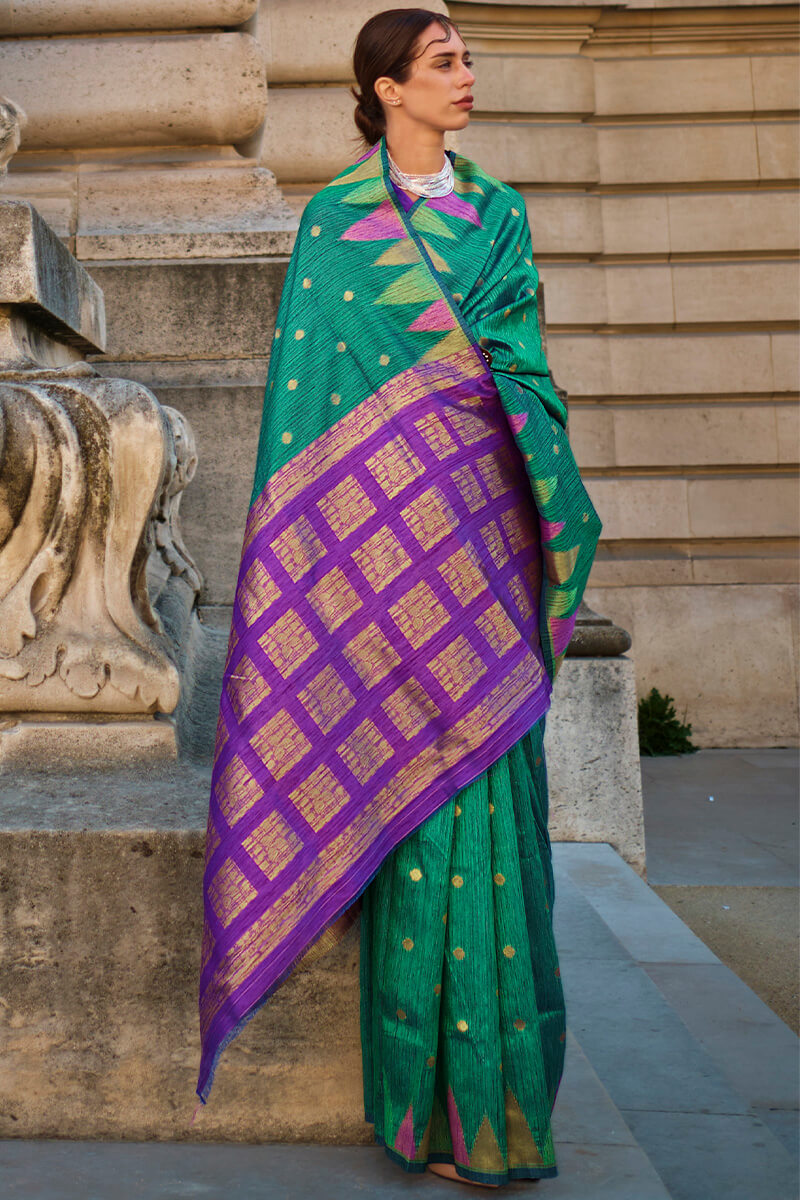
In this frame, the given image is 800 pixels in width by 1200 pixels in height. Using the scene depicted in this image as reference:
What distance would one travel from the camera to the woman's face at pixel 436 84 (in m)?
1.98

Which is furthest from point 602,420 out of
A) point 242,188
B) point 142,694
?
point 142,694

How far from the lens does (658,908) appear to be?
12.5 feet

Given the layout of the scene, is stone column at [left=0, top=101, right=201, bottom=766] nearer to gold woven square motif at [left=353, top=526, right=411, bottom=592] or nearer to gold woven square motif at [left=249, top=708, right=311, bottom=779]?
gold woven square motif at [left=249, top=708, right=311, bottom=779]

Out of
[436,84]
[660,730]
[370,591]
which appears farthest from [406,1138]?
[660,730]

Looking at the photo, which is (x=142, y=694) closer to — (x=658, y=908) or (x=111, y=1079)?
(x=111, y=1079)

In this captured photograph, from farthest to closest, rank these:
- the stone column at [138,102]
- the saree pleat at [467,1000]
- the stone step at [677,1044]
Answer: the stone column at [138,102] → the stone step at [677,1044] → the saree pleat at [467,1000]

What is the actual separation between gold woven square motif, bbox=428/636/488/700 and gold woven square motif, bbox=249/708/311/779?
0.23 metres

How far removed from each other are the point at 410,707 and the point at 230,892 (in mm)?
398

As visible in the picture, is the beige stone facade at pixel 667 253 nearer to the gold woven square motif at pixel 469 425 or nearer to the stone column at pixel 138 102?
the stone column at pixel 138 102

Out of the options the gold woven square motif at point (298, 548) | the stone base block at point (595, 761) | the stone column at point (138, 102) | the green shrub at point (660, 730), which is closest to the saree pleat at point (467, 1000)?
the gold woven square motif at point (298, 548)

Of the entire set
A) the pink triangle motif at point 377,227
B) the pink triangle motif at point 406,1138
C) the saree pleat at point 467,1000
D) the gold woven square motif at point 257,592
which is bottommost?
the pink triangle motif at point 406,1138

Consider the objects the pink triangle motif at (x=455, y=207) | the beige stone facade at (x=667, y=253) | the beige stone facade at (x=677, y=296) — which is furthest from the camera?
the beige stone facade at (x=667, y=253)

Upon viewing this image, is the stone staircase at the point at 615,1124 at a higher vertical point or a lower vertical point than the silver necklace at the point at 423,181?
lower

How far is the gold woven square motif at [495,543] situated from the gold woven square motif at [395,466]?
143 mm
